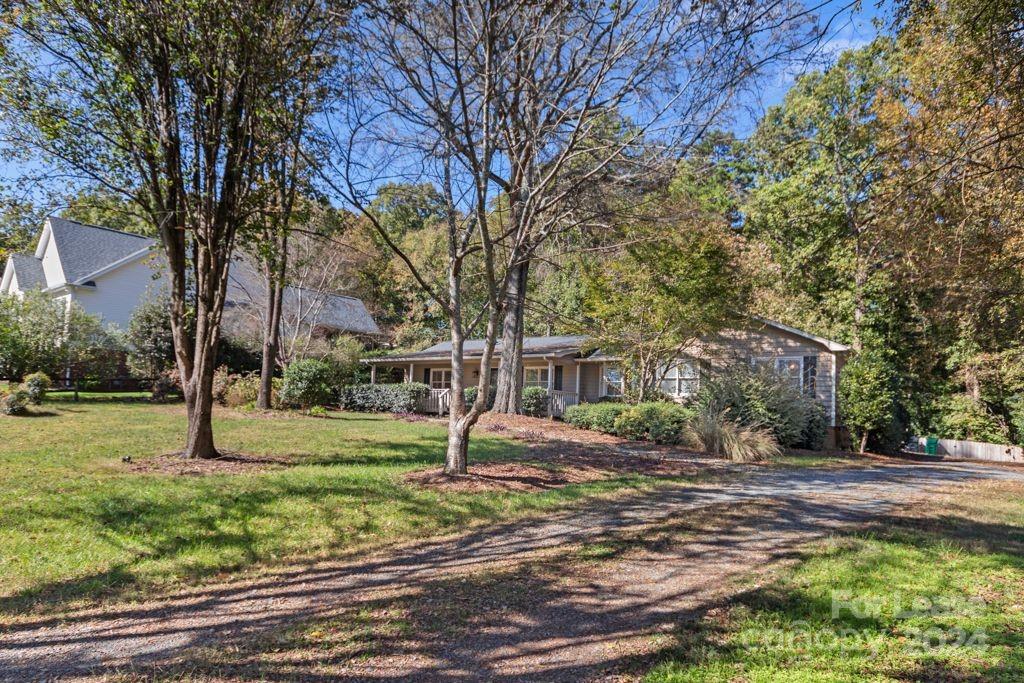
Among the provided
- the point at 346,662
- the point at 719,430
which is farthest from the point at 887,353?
the point at 346,662

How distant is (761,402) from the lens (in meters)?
15.1

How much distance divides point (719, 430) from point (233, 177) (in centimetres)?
1150

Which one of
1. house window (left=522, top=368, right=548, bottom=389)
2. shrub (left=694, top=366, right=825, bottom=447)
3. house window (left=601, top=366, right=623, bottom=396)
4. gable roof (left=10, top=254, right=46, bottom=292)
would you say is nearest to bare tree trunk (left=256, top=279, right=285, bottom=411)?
house window (left=522, top=368, right=548, bottom=389)

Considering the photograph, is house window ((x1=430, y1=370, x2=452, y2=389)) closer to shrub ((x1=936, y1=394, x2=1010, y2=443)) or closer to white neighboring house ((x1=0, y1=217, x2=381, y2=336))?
white neighboring house ((x1=0, y1=217, x2=381, y2=336))

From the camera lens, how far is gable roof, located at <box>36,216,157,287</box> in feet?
83.2

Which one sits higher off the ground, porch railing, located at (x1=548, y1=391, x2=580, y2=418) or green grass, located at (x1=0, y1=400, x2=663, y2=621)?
porch railing, located at (x1=548, y1=391, x2=580, y2=418)

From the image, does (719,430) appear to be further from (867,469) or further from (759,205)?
(759,205)

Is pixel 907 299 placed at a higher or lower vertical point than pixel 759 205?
lower

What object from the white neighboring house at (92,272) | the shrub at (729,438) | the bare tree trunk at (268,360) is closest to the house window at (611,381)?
the shrub at (729,438)

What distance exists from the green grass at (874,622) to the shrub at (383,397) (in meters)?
19.3

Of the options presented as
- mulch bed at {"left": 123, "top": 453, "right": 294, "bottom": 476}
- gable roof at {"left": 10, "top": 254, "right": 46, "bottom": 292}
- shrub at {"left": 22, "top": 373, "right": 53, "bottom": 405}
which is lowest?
mulch bed at {"left": 123, "top": 453, "right": 294, "bottom": 476}

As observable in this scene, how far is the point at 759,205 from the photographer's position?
2627 cm

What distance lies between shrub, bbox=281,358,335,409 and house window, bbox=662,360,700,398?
12.1m

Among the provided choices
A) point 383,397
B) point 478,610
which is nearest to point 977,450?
point 383,397
